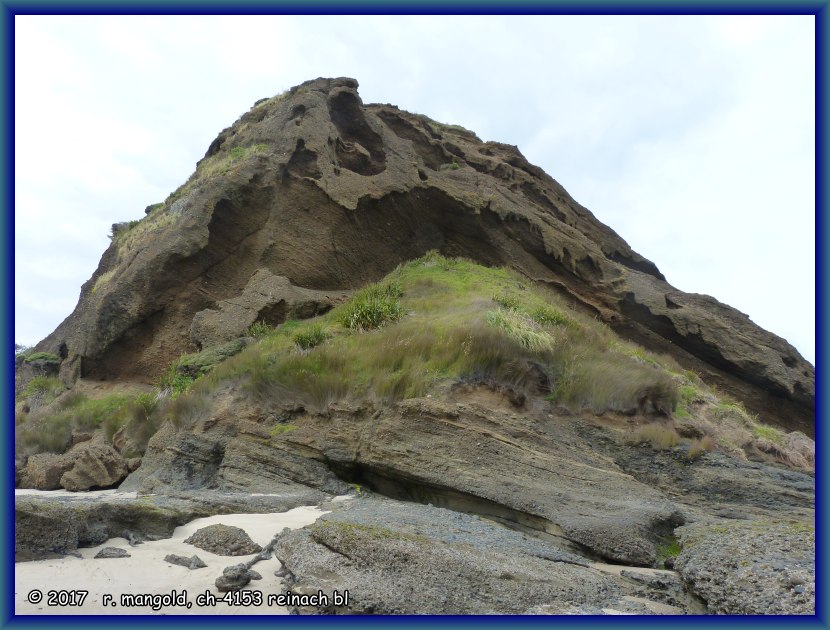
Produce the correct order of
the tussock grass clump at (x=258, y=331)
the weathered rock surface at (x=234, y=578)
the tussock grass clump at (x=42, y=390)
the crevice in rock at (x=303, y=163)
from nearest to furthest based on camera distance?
the weathered rock surface at (x=234, y=578)
the tussock grass clump at (x=258, y=331)
the tussock grass clump at (x=42, y=390)
the crevice in rock at (x=303, y=163)

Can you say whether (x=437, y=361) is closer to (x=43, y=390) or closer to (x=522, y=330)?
(x=522, y=330)

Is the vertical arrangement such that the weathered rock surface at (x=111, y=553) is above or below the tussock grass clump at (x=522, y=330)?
below

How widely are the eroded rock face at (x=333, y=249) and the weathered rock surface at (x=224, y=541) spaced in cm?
795

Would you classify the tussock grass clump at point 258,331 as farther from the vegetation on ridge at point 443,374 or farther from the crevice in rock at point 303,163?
the crevice in rock at point 303,163

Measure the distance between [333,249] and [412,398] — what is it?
816 centimetres

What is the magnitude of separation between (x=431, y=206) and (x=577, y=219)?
26.9ft

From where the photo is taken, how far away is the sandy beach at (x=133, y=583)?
3871 mm

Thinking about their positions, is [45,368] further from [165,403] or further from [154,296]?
[165,403]

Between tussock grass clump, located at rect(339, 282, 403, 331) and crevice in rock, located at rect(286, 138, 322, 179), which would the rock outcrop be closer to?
tussock grass clump, located at rect(339, 282, 403, 331)

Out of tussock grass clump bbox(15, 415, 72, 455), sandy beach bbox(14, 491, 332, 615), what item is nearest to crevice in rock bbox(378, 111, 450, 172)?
tussock grass clump bbox(15, 415, 72, 455)

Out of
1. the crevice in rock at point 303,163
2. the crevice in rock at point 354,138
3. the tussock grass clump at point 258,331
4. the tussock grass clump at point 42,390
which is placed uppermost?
the crevice in rock at point 354,138

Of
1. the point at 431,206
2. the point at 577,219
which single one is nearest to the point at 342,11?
the point at 431,206

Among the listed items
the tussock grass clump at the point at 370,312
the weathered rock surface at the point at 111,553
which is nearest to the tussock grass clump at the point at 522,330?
the tussock grass clump at the point at 370,312

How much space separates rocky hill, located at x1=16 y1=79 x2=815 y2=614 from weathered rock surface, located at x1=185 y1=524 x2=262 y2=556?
49 centimetres
